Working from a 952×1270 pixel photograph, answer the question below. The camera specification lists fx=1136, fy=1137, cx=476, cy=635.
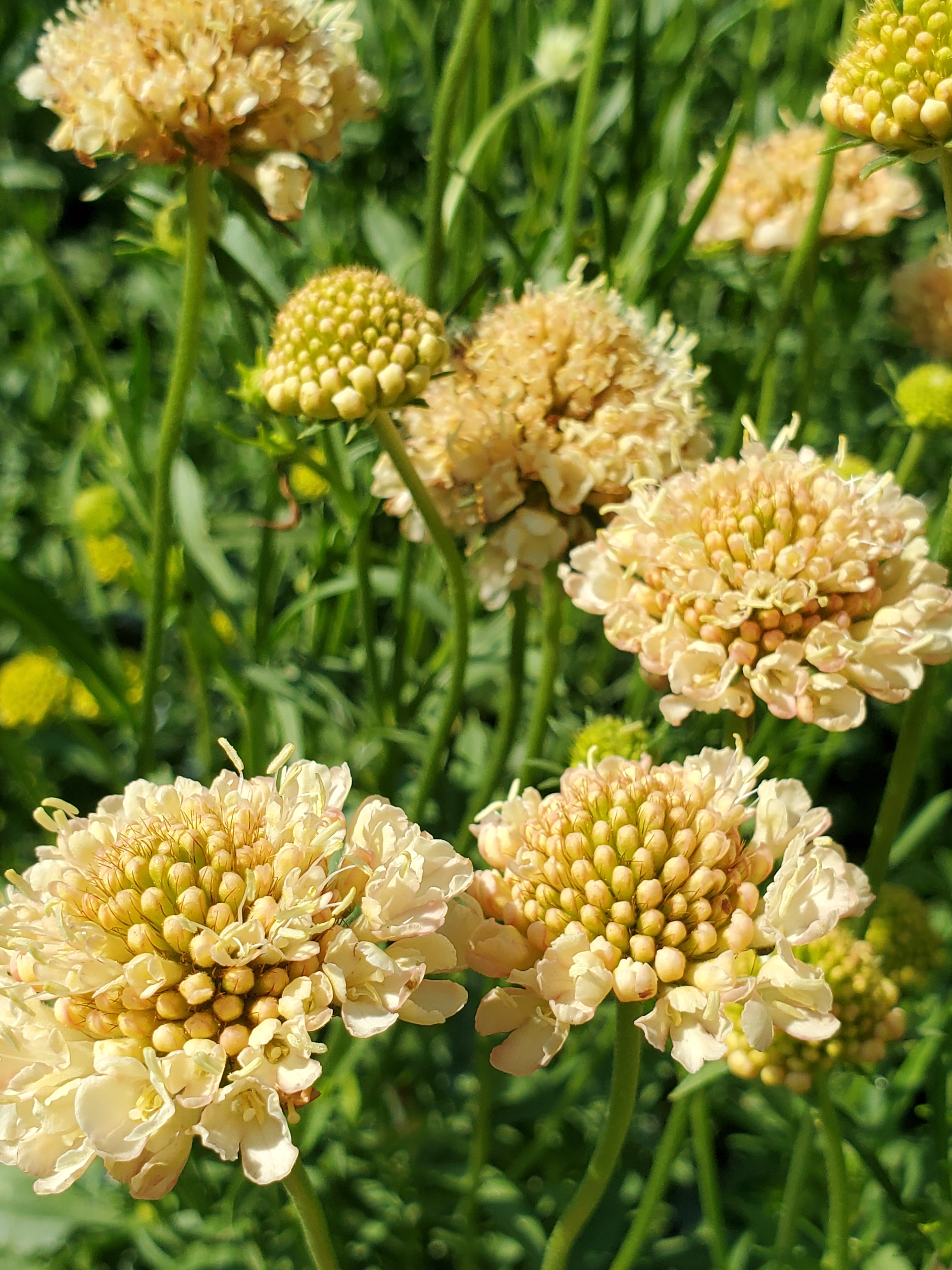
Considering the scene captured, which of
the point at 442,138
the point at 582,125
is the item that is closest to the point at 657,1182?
the point at 442,138

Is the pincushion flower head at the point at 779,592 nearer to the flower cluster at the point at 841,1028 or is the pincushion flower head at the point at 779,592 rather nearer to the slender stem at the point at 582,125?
the flower cluster at the point at 841,1028

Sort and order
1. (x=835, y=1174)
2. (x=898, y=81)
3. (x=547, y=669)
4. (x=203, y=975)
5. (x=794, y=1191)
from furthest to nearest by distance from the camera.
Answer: (x=547, y=669) → (x=794, y=1191) → (x=835, y=1174) → (x=898, y=81) → (x=203, y=975)

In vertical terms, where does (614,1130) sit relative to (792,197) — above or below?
below

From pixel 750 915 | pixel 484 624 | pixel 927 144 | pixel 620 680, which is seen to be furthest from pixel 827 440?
pixel 750 915

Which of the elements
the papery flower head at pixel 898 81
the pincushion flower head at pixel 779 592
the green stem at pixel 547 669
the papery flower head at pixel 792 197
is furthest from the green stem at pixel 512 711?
the papery flower head at pixel 792 197

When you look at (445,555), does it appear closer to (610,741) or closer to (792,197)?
(610,741)

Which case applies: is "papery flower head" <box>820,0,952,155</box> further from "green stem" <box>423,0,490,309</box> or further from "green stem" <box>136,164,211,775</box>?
"green stem" <box>136,164,211,775</box>

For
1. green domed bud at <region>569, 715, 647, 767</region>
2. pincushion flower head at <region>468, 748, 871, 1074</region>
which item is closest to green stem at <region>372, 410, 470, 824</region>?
green domed bud at <region>569, 715, 647, 767</region>
